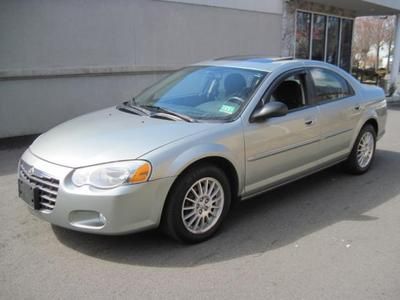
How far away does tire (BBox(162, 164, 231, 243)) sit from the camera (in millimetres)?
3596

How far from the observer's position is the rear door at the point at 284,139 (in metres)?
4.19

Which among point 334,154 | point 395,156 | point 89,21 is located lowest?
point 395,156

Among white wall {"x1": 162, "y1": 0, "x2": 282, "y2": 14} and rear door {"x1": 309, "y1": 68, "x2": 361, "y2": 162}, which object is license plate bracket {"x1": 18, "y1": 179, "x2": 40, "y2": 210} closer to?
rear door {"x1": 309, "y1": 68, "x2": 361, "y2": 162}

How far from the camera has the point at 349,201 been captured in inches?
195

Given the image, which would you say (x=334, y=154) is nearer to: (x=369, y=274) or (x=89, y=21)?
(x=369, y=274)

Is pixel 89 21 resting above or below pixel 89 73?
above

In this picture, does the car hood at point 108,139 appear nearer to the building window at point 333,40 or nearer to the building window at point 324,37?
the building window at point 324,37

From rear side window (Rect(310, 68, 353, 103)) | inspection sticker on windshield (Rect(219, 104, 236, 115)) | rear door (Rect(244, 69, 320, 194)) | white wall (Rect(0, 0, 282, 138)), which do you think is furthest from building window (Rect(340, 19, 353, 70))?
inspection sticker on windshield (Rect(219, 104, 236, 115))

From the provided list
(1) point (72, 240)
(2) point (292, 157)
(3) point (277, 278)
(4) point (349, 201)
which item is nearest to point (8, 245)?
(1) point (72, 240)

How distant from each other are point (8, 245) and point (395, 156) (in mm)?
5747

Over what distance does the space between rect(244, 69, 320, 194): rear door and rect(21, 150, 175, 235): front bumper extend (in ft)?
3.42

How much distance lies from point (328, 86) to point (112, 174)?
305 cm

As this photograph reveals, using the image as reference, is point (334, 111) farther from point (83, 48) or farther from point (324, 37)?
point (324, 37)

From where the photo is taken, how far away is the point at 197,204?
149 inches
